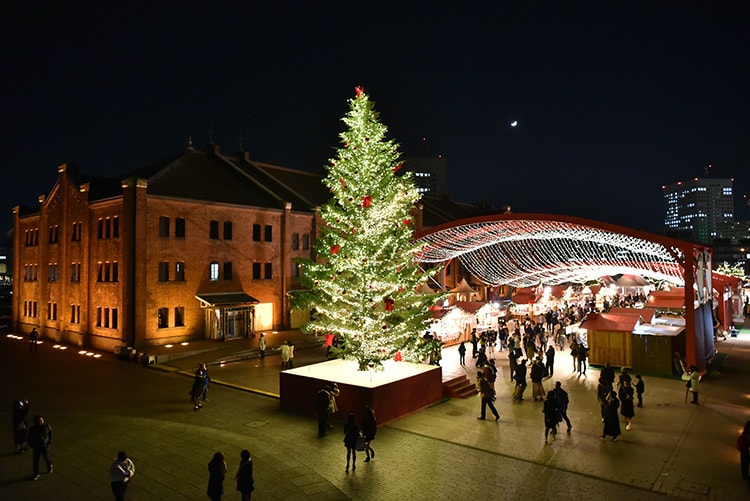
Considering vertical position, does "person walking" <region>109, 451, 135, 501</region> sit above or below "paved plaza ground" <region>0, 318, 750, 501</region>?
above

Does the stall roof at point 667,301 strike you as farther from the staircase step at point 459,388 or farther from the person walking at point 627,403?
the person walking at point 627,403

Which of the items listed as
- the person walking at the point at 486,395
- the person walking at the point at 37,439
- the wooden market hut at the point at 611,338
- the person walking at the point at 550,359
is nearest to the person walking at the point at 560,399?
the person walking at the point at 486,395

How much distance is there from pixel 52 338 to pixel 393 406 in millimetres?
30394

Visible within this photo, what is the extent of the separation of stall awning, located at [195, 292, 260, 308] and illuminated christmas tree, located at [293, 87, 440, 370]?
1417 cm

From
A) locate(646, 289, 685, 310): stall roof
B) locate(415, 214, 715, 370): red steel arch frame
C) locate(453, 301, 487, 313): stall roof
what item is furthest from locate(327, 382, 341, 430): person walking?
locate(646, 289, 685, 310): stall roof

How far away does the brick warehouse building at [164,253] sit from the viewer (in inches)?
1111

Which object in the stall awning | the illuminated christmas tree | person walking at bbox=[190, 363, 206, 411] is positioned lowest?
person walking at bbox=[190, 363, 206, 411]

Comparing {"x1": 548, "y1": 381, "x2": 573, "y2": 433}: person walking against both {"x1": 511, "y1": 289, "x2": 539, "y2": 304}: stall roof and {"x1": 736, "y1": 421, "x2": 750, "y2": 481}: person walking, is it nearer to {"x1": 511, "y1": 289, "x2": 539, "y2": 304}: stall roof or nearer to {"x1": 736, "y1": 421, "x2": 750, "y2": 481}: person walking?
{"x1": 736, "y1": 421, "x2": 750, "y2": 481}: person walking

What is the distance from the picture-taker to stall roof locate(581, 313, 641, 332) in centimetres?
2287

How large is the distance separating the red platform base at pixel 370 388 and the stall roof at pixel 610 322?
33.1 ft

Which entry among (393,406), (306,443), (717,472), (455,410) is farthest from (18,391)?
(717,472)

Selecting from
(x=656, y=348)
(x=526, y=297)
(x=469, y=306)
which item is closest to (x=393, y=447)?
(x=656, y=348)

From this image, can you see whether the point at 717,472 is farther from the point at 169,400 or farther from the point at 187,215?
the point at 187,215

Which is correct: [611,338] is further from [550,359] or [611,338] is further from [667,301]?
[667,301]
